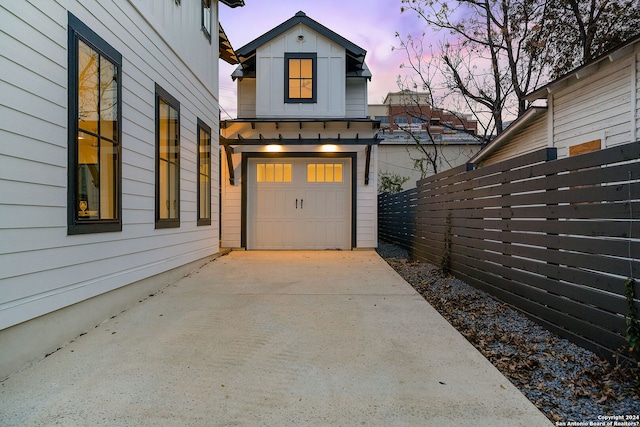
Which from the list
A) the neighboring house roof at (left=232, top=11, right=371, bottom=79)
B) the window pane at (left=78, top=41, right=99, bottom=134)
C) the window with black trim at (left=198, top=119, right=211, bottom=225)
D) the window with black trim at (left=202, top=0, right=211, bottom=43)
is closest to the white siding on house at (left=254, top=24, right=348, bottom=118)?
the neighboring house roof at (left=232, top=11, right=371, bottom=79)

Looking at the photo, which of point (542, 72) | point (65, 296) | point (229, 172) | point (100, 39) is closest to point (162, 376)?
point (65, 296)

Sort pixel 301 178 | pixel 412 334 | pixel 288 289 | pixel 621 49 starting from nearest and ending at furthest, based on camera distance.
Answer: pixel 412 334, pixel 288 289, pixel 621 49, pixel 301 178

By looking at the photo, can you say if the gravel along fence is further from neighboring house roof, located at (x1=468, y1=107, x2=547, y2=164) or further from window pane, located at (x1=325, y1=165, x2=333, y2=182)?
window pane, located at (x1=325, y1=165, x2=333, y2=182)

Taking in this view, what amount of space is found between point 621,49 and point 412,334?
5.33 m

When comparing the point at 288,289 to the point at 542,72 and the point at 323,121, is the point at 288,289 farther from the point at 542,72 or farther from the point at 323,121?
the point at 542,72

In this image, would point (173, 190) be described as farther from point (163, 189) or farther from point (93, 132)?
point (93, 132)

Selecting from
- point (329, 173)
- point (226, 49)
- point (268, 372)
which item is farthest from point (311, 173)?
point (268, 372)

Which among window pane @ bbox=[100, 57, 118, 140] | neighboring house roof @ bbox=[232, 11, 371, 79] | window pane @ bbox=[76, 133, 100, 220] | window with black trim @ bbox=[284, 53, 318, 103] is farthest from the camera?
window with black trim @ bbox=[284, 53, 318, 103]

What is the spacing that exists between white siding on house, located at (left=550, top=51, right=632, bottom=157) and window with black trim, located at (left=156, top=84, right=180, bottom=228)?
6.70 m

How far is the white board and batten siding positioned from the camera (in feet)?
8.15

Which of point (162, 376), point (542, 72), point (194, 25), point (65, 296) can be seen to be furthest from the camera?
point (542, 72)

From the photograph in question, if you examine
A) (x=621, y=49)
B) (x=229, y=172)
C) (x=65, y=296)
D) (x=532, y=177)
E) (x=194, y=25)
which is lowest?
(x=65, y=296)

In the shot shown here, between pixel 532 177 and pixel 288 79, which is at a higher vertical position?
pixel 288 79

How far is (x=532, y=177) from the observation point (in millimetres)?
3631
